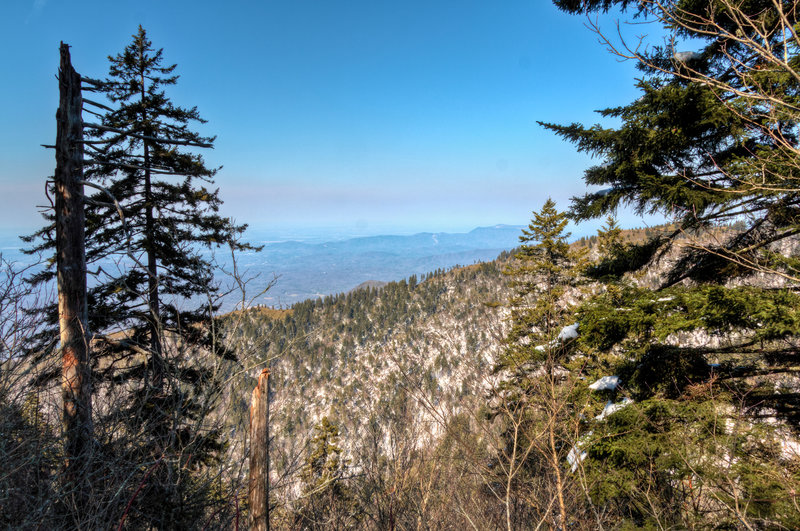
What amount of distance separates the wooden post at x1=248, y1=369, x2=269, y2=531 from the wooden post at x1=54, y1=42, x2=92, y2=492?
3.87 metres

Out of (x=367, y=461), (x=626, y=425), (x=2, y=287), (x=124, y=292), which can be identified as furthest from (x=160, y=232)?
(x=626, y=425)

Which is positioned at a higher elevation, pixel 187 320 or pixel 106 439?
pixel 187 320

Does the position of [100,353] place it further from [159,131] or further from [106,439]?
[159,131]

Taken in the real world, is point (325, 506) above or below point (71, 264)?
below

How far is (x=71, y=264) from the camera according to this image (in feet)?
16.3

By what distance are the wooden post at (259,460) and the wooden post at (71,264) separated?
387 cm

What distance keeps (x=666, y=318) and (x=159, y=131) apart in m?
10.6

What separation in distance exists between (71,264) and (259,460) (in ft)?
15.3

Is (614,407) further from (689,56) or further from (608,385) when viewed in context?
(689,56)

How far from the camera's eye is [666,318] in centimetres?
417

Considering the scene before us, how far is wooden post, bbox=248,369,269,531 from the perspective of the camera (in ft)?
8.70

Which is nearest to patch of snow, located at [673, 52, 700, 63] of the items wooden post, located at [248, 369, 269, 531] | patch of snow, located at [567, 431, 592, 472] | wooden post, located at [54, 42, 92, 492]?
patch of snow, located at [567, 431, 592, 472]

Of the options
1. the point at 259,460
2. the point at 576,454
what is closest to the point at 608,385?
the point at 576,454

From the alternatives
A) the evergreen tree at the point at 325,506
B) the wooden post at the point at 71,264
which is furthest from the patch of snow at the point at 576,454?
the wooden post at the point at 71,264
